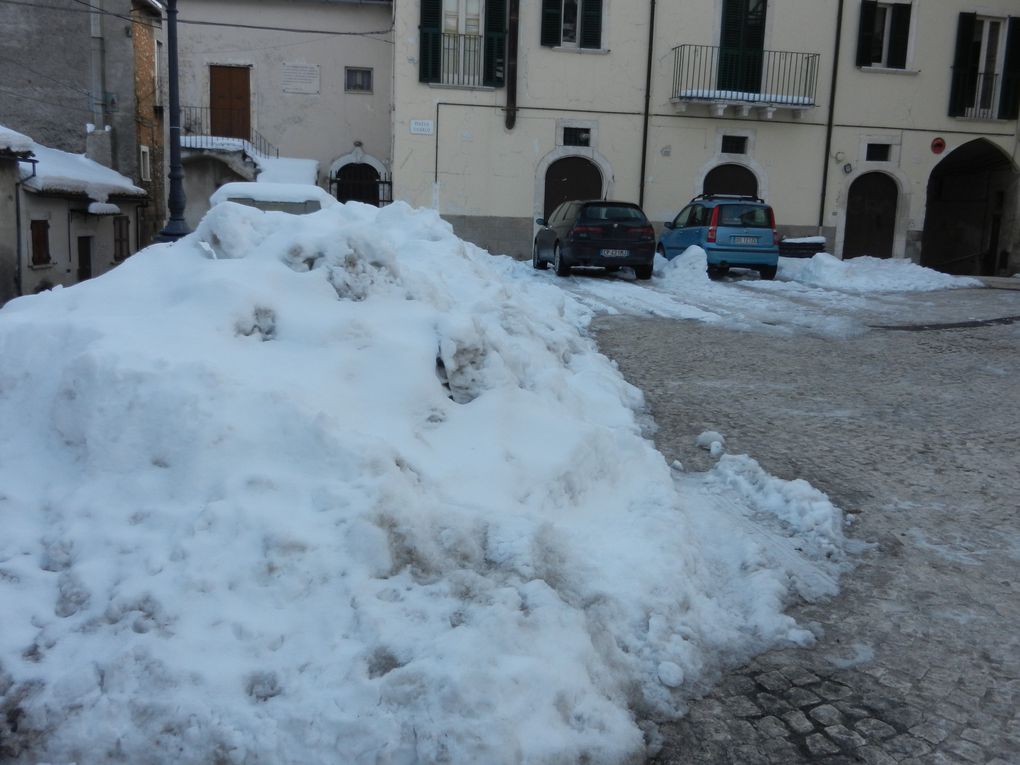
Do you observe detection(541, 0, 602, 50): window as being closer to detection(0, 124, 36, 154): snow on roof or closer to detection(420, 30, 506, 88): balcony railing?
detection(420, 30, 506, 88): balcony railing

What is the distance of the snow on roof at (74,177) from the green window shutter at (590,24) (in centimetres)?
1169

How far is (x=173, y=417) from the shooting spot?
141 inches

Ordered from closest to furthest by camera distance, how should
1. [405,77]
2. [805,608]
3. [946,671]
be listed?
[946,671], [805,608], [405,77]

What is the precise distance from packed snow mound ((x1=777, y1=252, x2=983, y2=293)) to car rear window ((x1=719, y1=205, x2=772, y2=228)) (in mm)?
1346

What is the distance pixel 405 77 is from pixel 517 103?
8.85ft

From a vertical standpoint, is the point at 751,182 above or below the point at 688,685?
above

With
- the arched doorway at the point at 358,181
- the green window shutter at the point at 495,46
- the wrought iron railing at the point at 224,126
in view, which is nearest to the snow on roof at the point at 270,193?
the green window shutter at the point at 495,46

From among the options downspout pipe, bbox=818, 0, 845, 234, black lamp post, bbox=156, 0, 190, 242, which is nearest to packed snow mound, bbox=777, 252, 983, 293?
downspout pipe, bbox=818, 0, 845, 234

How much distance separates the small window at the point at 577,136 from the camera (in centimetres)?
2245

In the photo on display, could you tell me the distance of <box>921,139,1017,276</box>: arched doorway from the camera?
2438 centimetres

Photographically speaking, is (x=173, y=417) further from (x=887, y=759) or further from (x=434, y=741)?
(x=887, y=759)

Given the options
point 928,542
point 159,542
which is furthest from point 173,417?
point 928,542

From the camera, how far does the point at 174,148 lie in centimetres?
1563

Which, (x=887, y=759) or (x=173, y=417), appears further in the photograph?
(x=173, y=417)
